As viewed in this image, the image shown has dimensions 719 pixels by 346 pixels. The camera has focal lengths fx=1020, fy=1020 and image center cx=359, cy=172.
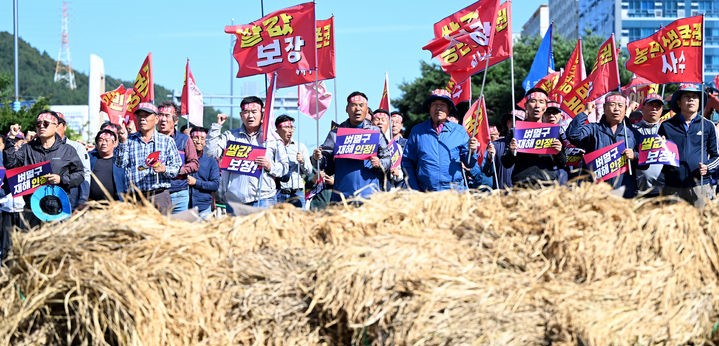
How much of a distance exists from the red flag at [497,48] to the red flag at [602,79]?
2.06 meters

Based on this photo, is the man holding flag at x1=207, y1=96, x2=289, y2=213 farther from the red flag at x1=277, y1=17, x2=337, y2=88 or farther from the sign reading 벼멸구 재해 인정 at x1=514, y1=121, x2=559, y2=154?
the sign reading 벼멸구 재해 인정 at x1=514, y1=121, x2=559, y2=154

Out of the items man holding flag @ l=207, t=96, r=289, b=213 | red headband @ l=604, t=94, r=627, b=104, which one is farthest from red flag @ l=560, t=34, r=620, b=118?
man holding flag @ l=207, t=96, r=289, b=213

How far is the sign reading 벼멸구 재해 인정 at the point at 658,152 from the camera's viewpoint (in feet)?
32.1

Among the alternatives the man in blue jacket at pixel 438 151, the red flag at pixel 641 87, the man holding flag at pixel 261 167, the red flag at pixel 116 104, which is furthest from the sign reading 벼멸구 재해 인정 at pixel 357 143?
the red flag at pixel 116 104

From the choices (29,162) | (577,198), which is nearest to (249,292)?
(577,198)

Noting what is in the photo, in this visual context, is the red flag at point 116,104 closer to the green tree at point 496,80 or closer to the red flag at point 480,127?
the red flag at point 480,127

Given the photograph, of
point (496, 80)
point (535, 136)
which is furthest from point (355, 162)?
point (496, 80)

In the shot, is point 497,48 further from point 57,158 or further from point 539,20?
point 539,20

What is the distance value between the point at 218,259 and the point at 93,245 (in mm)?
659

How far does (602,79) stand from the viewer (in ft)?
44.9

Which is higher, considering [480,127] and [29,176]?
[480,127]

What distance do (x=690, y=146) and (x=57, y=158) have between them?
255 inches

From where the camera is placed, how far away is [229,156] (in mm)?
10211

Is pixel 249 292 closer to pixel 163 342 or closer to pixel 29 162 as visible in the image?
pixel 163 342
